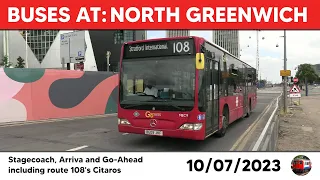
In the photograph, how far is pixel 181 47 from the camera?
23.3ft

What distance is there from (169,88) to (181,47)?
1.06 meters

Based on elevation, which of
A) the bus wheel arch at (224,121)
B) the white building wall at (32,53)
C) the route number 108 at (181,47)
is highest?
the white building wall at (32,53)

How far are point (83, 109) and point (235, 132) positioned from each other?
842 centimetres

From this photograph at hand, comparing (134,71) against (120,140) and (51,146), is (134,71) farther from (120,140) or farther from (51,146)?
(51,146)

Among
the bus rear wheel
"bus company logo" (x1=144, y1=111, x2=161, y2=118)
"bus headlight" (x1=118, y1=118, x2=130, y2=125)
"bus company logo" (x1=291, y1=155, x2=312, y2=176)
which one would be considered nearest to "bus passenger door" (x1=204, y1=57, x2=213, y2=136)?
the bus rear wheel

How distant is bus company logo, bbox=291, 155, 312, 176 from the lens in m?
5.09

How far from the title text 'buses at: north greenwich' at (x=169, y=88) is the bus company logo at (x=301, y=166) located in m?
2.17

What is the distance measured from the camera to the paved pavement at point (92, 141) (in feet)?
24.7

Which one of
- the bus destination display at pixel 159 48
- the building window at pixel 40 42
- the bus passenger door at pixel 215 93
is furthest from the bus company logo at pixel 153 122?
the building window at pixel 40 42

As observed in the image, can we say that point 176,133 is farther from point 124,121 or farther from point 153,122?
point 124,121

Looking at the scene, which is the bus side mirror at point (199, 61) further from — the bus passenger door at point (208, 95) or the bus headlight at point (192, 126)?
the bus headlight at point (192, 126)

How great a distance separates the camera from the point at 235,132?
10.0 meters

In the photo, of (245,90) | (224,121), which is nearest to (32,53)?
(245,90)

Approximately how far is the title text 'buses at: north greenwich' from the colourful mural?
23.4 ft
